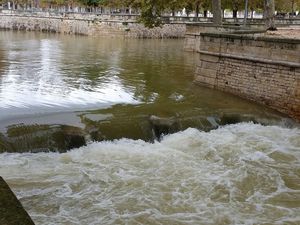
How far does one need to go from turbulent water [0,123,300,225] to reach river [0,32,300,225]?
0.02m

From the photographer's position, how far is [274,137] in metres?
13.5

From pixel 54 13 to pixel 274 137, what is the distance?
156ft

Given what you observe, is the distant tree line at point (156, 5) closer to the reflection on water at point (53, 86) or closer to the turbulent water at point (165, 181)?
the reflection on water at point (53, 86)

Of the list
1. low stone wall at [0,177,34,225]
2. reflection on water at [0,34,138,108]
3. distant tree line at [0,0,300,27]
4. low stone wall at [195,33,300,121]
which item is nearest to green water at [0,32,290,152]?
reflection on water at [0,34,138,108]

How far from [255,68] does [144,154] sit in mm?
6813

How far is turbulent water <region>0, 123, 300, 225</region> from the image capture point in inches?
336

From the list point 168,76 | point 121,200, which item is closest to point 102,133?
point 121,200

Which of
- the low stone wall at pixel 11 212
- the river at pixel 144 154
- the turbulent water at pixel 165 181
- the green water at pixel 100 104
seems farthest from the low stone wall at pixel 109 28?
the low stone wall at pixel 11 212

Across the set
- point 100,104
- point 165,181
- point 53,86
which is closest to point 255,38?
point 100,104

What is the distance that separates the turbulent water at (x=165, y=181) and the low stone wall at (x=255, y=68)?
113 inches

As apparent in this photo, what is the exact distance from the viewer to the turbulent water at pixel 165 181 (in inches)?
336

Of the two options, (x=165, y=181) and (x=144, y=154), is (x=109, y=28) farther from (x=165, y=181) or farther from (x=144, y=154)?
(x=165, y=181)

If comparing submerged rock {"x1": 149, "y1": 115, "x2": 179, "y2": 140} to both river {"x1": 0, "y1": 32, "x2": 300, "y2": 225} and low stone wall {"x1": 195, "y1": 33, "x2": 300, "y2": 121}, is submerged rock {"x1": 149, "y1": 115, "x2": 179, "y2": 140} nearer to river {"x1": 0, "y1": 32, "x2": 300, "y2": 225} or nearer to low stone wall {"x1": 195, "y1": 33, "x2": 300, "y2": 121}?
river {"x1": 0, "y1": 32, "x2": 300, "y2": 225}

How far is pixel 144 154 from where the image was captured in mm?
11586
